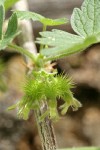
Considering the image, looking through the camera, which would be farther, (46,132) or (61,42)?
(46,132)

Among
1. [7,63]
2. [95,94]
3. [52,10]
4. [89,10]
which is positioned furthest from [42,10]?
[89,10]

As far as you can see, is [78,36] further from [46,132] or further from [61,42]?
[46,132]

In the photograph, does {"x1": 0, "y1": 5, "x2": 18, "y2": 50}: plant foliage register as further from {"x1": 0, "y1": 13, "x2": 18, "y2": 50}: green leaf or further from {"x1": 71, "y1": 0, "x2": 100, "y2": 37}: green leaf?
{"x1": 71, "y1": 0, "x2": 100, "y2": 37}: green leaf

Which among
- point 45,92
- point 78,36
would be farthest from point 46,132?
point 78,36

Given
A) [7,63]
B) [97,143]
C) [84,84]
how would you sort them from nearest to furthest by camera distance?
[97,143]
[84,84]
[7,63]

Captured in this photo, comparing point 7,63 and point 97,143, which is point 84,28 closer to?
point 97,143

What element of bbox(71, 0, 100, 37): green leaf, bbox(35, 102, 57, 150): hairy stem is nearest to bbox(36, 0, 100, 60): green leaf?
bbox(71, 0, 100, 37): green leaf

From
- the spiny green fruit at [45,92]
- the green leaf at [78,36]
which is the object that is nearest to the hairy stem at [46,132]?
the spiny green fruit at [45,92]
